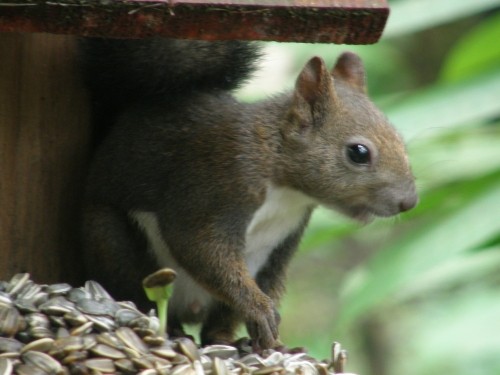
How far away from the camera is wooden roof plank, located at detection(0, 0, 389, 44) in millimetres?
2188

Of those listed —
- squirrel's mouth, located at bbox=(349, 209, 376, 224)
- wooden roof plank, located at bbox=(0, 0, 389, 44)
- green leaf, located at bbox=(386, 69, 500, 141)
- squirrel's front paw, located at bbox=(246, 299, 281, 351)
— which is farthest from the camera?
green leaf, located at bbox=(386, 69, 500, 141)

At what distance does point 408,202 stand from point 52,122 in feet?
2.92

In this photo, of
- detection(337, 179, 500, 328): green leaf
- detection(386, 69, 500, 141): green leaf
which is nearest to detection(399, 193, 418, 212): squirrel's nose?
detection(337, 179, 500, 328): green leaf

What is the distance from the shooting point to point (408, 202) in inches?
113

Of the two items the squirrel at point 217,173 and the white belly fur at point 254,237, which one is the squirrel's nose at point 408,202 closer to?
the squirrel at point 217,173

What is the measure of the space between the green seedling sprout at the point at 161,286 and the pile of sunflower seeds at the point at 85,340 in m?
0.03

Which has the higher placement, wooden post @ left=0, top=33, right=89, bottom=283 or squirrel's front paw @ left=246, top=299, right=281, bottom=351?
wooden post @ left=0, top=33, right=89, bottom=283

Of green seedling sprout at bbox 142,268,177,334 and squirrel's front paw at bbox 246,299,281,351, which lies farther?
squirrel's front paw at bbox 246,299,281,351

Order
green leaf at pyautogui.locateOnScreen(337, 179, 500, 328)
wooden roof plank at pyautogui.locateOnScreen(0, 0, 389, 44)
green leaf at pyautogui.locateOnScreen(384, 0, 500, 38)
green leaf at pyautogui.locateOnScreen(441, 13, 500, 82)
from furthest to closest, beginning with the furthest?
green leaf at pyautogui.locateOnScreen(441, 13, 500, 82), green leaf at pyautogui.locateOnScreen(384, 0, 500, 38), green leaf at pyautogui.locateOnScreen(337, 179, 500, 328), wooden roof plank at pyautogui.locateOnScreen(0, 0, 389, 44)

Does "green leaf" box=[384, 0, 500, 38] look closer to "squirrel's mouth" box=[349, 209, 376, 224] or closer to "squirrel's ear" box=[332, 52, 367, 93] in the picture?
"squirrel's ear" box=[332, 52, 367, 93]

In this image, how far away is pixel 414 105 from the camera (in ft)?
12.6

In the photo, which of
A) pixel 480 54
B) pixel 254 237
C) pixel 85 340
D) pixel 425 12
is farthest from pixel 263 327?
pixel 480 54

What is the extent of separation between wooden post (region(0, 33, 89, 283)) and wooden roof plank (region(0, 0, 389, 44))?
568mm

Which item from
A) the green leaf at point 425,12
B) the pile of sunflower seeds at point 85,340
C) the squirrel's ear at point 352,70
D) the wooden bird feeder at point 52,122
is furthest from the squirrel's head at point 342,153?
→ the green leaf at point 425,12
